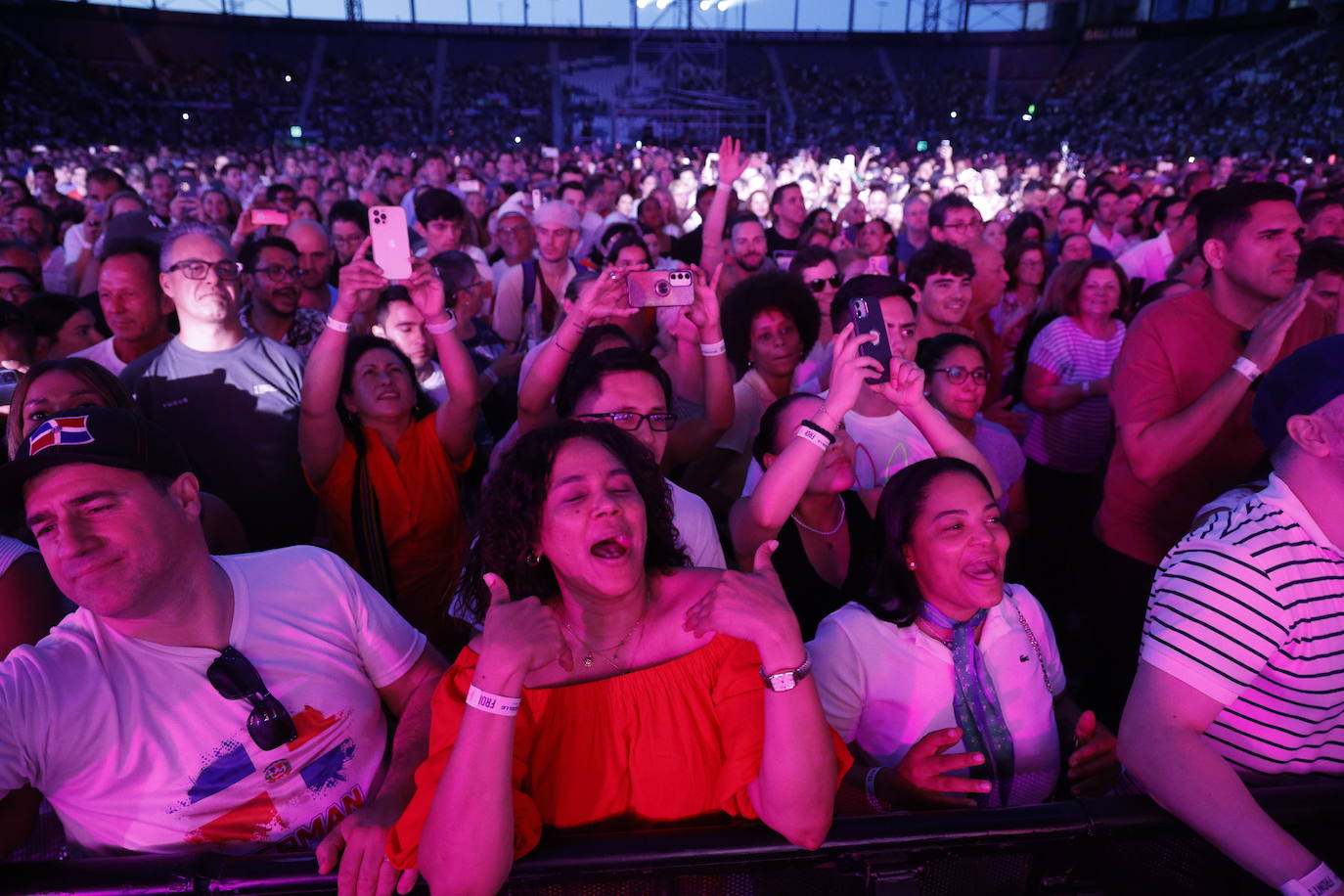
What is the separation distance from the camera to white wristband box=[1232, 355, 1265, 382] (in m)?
2.30

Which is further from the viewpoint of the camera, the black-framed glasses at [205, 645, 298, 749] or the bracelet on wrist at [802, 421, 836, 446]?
the bracelet on wrist at [802, 421, 836, 446]

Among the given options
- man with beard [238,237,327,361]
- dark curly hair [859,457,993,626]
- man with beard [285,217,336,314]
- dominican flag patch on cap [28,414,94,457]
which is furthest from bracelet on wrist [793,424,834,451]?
man with beard [285,217,336,314]

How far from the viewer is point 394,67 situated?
111 feet

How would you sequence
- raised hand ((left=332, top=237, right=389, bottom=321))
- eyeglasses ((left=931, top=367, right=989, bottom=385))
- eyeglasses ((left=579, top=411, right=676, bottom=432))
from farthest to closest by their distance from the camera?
eyeglasses ((left=931, top=367, right=989, bottom=385)) → raised hand ((left=332, top=237, right=389, bottom=321)) → eyeglasses ((left=579, top=411, right=676, bottom=432))

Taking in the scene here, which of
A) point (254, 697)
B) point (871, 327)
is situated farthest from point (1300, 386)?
point (254, 697)

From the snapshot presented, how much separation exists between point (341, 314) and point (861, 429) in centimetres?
166

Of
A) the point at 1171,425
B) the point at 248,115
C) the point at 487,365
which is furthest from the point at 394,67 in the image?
the point at 1171,425

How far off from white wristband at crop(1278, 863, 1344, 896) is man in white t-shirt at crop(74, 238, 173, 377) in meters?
3.62

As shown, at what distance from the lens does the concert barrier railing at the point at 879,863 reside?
1312 millimetres

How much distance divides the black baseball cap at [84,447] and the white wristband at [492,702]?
0.79 metres

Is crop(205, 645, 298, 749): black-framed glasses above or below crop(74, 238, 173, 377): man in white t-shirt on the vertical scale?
below

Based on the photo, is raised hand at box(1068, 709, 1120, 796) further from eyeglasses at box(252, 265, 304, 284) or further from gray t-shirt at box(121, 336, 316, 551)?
eyeglasses at box(252, 265, 304, 284)

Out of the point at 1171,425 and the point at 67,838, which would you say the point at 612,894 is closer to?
the point at 67,838

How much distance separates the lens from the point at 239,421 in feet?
10.0
